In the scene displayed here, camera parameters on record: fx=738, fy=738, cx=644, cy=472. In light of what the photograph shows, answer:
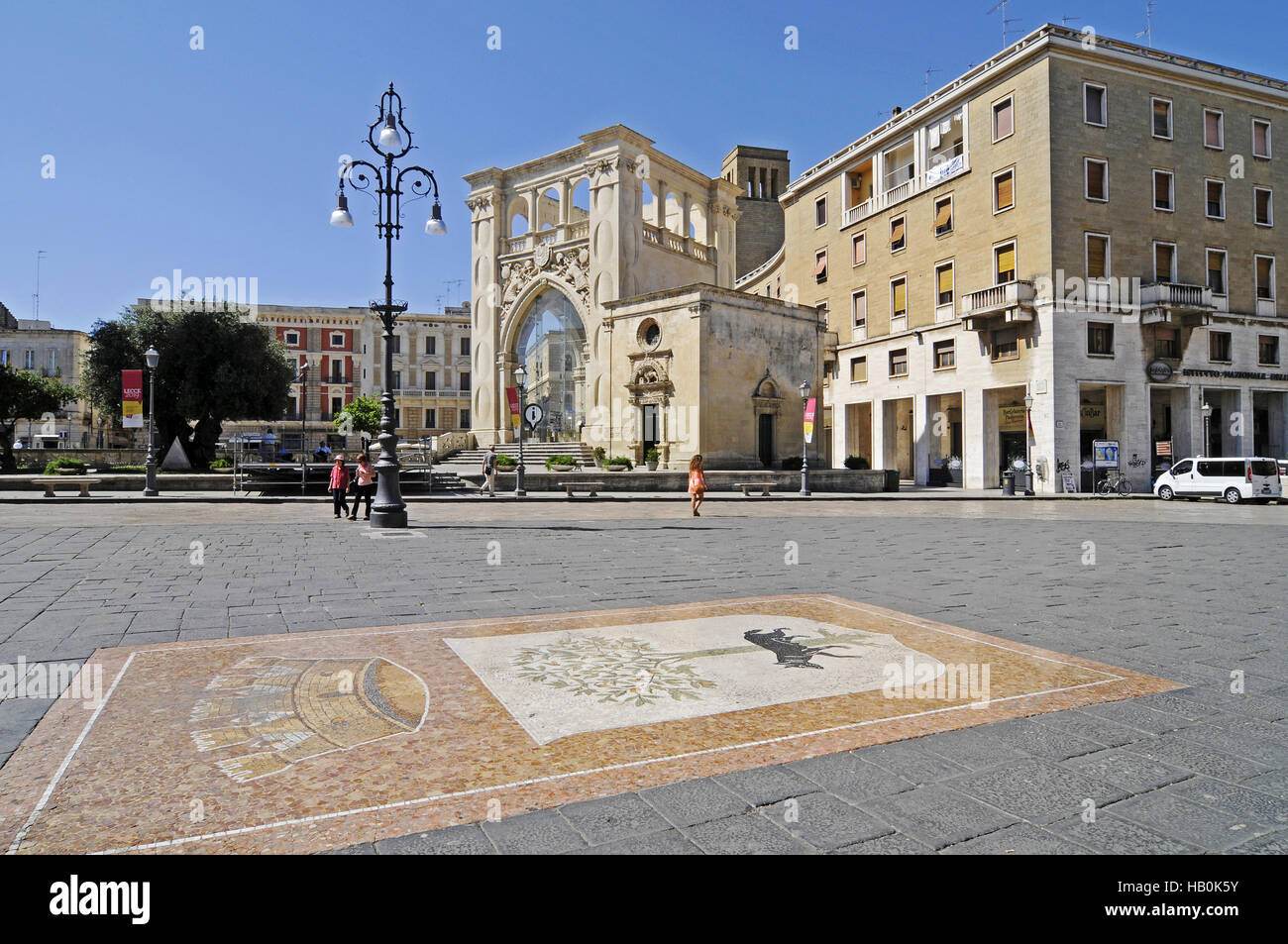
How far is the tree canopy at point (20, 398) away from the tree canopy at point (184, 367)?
442 cm

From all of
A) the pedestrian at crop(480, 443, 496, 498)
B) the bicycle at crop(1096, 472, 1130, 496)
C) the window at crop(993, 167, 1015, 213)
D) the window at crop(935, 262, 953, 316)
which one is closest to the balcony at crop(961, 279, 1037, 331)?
the window at crop(935, 262, 953, 316)

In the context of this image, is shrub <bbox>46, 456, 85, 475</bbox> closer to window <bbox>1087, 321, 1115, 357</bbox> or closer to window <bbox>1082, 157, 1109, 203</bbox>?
window <bbox>1087, 321, 1115, 357</bbox>

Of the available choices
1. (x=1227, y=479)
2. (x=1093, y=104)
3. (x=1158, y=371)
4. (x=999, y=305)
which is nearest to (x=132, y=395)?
(x=999, y=305)

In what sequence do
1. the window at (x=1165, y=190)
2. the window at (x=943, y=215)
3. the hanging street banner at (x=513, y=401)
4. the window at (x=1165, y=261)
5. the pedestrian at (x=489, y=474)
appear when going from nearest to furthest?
the pedestrian at (x=489, y=474) < the window at (x=1165, y=261) < the window at (x=1165, y=190) < the window at (x=943, y=215) < the hanging street banner at (x=513, y=401)

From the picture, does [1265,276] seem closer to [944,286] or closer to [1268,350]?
[1268,350]

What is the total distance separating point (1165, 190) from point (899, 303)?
11.3 metres

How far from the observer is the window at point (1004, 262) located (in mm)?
30484

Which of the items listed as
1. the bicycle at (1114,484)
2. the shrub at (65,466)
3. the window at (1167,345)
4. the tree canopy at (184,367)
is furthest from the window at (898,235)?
the shrub at (65,466)

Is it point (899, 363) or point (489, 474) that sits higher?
point (899, 363)

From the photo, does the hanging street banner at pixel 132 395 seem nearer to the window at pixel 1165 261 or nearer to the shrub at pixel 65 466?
the shrub at pixel 65 466

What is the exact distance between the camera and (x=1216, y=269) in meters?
31.4
